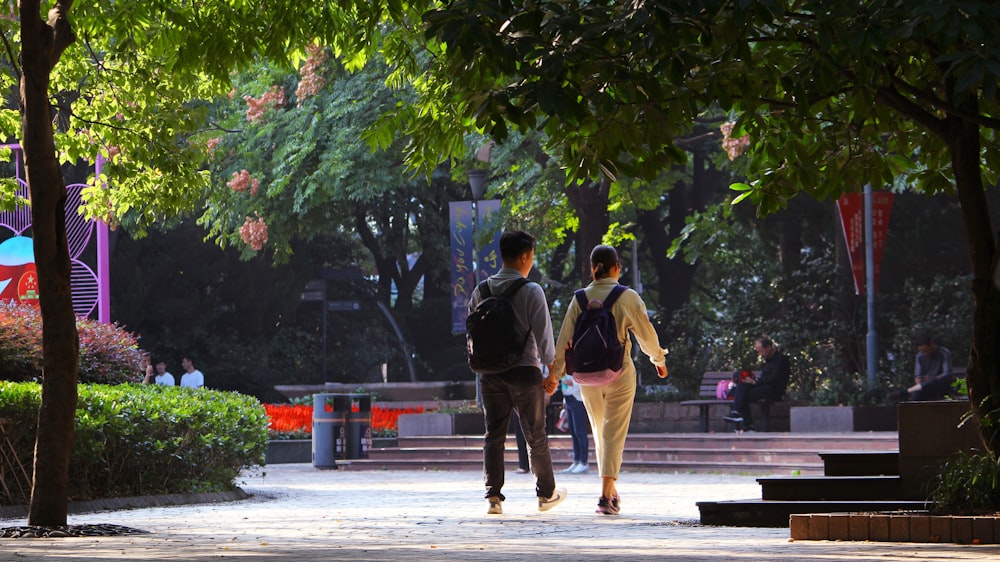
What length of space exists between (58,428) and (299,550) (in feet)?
8.19

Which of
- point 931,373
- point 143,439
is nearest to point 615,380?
point 143,439

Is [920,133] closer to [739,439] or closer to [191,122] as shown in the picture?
[191,122]

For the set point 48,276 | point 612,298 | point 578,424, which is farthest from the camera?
point 578,424

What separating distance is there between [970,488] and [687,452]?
14133mm

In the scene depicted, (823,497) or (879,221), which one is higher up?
(879,221)

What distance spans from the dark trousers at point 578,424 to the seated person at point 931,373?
231 inches

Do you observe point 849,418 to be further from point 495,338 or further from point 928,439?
point 928,439

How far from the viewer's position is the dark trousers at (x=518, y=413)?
11.1 metres

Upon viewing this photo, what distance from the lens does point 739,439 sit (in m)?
22.9

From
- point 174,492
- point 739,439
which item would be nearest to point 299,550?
point 174,492

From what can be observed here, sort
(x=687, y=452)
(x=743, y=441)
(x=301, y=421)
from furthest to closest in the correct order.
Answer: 1. (x=301, y=421)
2. (x=743, y=441)
3. (x=687, y=452)

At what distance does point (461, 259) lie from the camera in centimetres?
2653

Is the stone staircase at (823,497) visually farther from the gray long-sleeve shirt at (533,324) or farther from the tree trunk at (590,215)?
the tree trunk at (590,215)

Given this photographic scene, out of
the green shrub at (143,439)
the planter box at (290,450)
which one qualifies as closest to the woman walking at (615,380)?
the green shrub at (143,439)
